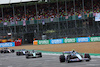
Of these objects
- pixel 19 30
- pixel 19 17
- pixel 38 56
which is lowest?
pixel 38 56

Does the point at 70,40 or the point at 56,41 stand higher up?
the point at 70,40

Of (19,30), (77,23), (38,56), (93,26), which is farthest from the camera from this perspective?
(19,30)

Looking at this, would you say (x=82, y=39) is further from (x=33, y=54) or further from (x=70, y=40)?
(x=33, y=54)

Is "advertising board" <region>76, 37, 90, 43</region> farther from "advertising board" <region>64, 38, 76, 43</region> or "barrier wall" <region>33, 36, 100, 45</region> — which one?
"advertising board" <region>64, 38, 76, 43</region>

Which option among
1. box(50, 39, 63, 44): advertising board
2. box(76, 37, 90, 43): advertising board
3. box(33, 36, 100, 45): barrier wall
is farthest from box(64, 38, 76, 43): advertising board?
box(50, 39, 63, 44): advertising board

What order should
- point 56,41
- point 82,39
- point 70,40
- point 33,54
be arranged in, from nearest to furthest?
point 33,54 < point 82,39 < point 70,40 < point 56,41

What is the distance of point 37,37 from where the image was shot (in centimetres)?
4669

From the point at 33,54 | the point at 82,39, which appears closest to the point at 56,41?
the point at 82,39

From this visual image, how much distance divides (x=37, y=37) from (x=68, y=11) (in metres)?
9.07

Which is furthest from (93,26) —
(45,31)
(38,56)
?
(38,56)

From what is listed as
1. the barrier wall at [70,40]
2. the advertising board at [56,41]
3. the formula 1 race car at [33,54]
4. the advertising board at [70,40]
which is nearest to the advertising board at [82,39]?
the barrier wall at [70,40]

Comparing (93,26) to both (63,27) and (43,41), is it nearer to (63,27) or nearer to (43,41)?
(63,27)

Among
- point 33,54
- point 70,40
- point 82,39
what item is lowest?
point 33,54

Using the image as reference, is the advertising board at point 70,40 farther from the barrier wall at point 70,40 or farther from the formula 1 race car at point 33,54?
the formula 1 race car at point 33,54
